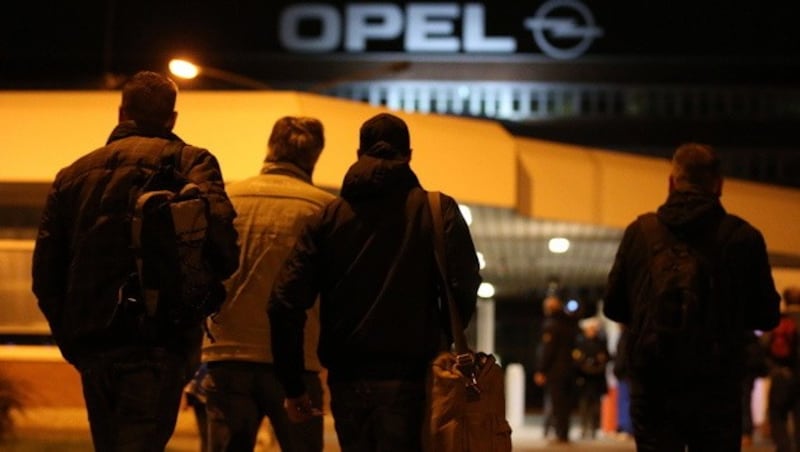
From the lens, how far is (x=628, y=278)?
7293 mm

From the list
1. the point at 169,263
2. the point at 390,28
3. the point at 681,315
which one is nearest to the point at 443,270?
the point at 169,263

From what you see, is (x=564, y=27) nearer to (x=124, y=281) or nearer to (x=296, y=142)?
(x=296, y=142)

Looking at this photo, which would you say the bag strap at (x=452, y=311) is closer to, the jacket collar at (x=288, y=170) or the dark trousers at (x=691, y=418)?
the dark trousers at (x=691, y=418)

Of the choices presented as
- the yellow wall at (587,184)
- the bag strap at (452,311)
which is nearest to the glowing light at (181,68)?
the yellow wall at (587,184)

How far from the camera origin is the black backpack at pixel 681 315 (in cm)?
694

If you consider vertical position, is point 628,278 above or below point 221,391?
above

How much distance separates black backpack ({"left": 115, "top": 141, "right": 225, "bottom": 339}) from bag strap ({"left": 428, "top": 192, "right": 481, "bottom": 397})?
80cm

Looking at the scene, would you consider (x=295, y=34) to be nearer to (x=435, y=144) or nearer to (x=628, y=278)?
(x=435, y=144)

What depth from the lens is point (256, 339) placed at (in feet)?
23.9

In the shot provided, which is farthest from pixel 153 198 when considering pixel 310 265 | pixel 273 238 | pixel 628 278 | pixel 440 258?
pixel 628 278

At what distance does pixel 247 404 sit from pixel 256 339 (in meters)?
0.30

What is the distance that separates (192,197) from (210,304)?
384mm

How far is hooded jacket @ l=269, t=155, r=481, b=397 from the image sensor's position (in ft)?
18.5

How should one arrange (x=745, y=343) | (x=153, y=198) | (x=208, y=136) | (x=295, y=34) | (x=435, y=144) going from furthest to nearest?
(x=295, y=34) < (x=435, y=144) < (x=208, y=136) < (x=745, y=343) < (x=153, y=198)
